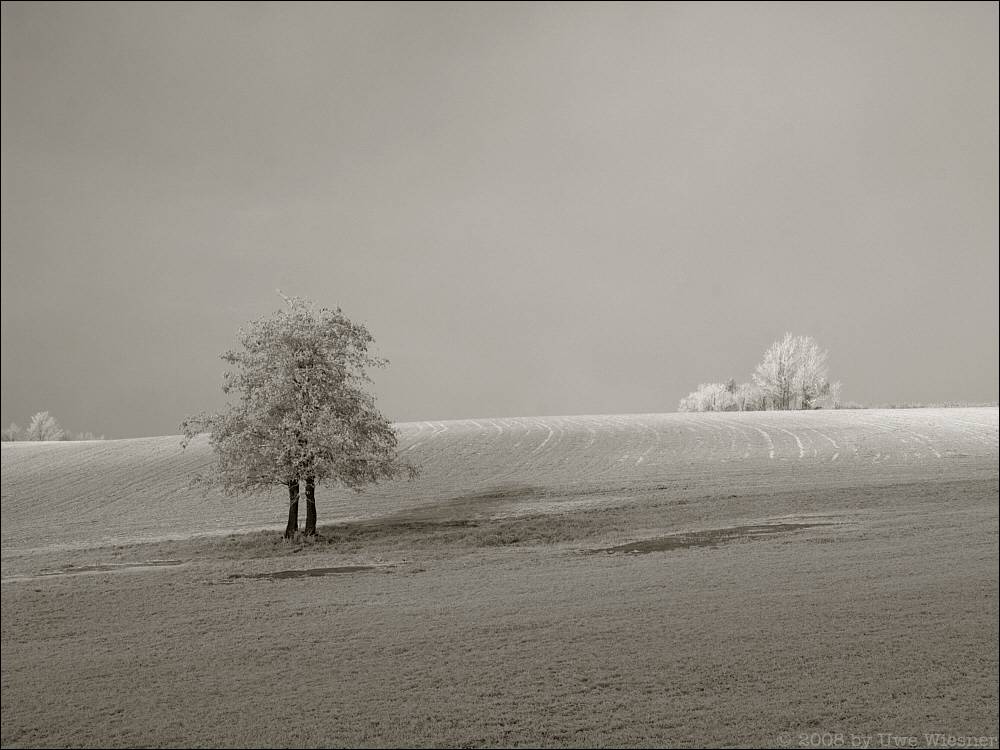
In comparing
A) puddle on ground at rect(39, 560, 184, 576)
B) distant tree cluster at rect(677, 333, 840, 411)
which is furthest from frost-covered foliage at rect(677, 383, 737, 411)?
puddle on ground at rect(39, 560, 184, 576)

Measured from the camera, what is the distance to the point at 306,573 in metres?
23.3

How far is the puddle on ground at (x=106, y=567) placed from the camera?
13022mm

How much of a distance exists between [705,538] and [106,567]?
1735 centimetres

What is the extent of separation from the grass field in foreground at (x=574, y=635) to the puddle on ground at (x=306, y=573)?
0.16 m

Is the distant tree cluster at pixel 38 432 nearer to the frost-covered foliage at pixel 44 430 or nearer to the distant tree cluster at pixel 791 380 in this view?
the frost-covered foliage at pixel 44 430

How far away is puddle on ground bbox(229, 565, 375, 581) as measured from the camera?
22.5 metres

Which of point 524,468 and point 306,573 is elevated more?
point 524,468

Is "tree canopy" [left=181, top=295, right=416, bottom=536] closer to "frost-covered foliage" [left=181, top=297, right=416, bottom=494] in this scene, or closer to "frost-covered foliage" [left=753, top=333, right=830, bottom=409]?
"frost-covered foliage" [left=181, top=297, right=416, bottom=494]

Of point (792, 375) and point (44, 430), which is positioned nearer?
point (44, 430)

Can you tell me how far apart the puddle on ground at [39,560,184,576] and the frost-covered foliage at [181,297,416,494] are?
21.4ft

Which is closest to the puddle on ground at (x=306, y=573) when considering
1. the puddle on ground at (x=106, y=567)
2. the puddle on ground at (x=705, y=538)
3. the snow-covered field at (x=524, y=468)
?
the puddle on ground at (x=106, y=567)

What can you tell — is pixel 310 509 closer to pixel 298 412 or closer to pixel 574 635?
pixel 298 412

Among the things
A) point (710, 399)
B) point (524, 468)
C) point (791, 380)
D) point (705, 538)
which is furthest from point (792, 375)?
point (705, 538)

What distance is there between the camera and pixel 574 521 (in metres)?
29.1
